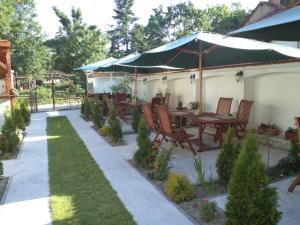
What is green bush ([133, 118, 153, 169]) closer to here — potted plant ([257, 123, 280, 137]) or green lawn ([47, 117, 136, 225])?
green lawn ([47, 117, 136, 225])

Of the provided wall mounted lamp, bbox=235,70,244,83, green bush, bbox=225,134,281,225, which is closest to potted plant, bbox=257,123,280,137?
wall mounted lamp, bbox=235,70,244,83

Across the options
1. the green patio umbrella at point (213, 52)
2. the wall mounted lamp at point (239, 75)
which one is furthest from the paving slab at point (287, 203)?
the wall mounted lamp at point (239, 75)

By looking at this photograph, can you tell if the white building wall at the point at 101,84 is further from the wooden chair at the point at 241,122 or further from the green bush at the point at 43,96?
the wooden chair at the point at 241,122

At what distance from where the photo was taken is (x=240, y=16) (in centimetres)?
3266

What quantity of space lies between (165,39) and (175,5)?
4.88 metres

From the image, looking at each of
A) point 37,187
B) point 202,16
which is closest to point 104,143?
point 37,187

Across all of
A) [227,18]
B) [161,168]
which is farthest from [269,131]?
[227,18]

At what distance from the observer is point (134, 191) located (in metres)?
4.34

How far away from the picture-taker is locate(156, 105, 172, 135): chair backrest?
593 centimetres

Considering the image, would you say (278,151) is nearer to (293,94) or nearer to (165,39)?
(293,94)

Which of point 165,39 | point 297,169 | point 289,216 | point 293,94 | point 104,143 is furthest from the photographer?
point 165,39

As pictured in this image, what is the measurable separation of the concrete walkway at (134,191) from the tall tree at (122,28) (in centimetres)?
2895

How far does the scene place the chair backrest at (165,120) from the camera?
593cm

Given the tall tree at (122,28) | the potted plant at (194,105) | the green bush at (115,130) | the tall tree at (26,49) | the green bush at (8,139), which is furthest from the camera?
the tall tree at (122,28)
